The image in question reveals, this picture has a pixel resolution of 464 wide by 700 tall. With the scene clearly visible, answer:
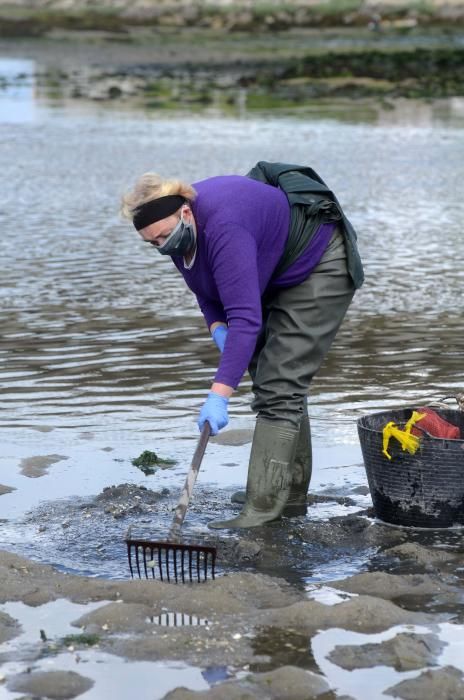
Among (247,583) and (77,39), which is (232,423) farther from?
(77,39)

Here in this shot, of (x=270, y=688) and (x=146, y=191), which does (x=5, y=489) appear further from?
(x=270, y=688)

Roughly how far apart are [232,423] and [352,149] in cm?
1572

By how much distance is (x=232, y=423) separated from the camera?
7.74 metres

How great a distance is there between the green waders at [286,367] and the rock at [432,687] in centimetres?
179

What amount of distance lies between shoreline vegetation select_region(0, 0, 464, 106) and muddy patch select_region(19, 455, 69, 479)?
26122mm

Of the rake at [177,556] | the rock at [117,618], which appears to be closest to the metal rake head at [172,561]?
the rake at [177,556]

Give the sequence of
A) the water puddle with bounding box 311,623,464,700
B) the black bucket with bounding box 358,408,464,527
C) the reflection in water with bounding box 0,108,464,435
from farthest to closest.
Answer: the reflection in water with bounding box 0,108,464,435 < the black bucket with bounding box 358,408,464,527 < the water puddle with bounding box 311,623,464,700

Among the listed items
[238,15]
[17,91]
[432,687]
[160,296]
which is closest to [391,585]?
[432,687]

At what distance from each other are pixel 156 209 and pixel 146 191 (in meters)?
0.08

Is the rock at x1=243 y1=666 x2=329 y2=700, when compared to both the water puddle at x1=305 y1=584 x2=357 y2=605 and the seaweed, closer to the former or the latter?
the water puddle at x1=305 y1=584 x2=357 y2=605

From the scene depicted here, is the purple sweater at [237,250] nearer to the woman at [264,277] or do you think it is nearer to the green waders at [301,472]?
the woman at [264,277]

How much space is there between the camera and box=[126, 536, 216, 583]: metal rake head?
5305mm

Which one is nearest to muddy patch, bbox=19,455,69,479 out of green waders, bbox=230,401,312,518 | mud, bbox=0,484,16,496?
mud, bbox=0,484,16,496

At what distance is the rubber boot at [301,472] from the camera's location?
21.1 feet
